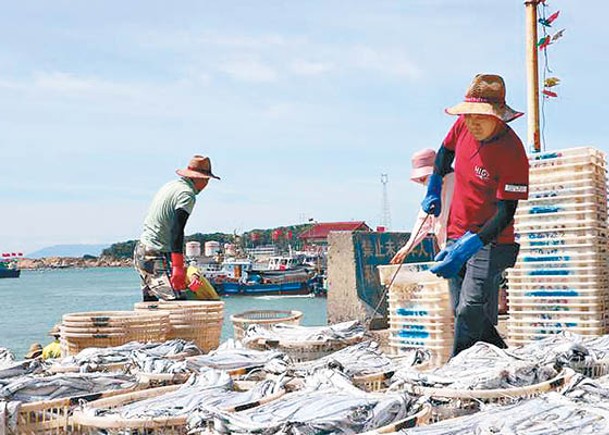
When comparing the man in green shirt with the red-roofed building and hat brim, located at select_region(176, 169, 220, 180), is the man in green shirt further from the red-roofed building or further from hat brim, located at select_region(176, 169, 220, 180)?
the red-roofed building

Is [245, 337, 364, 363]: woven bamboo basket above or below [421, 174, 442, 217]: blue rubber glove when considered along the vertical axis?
below

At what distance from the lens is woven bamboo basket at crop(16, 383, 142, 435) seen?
3209 millimetres

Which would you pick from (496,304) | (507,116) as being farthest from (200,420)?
(507,116)

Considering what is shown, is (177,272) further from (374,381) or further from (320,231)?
(320,231)

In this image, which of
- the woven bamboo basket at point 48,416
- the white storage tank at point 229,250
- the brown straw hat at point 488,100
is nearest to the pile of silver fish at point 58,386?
the woven bamboo basket at point 48,416

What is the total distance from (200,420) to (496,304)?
256cm

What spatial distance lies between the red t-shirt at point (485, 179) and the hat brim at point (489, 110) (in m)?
0.09

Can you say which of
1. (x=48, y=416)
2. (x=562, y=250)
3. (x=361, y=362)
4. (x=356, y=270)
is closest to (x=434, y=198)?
(x=562, y=250)

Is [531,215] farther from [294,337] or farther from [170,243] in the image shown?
[170,243]

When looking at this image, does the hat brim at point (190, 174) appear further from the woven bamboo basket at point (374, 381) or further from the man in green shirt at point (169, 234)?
the woven bamboo basket at point (374, 381)

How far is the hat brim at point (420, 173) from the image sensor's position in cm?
561

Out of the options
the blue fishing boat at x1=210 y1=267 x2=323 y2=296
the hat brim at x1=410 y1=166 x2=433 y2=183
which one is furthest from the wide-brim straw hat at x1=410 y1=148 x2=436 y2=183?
the blue fishing boat at x1=210 y1=267 x2=323 y2=296

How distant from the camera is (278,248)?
7488cm

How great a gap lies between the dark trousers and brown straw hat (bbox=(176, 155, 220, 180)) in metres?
2.43
